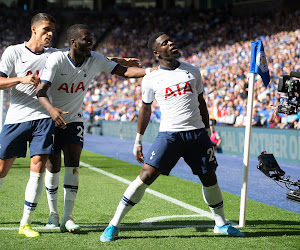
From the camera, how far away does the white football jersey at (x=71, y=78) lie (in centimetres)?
549

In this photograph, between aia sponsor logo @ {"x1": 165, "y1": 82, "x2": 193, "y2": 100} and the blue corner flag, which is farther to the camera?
the blue corner flag

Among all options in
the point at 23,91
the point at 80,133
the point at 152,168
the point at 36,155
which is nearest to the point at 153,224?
the point at 152,168

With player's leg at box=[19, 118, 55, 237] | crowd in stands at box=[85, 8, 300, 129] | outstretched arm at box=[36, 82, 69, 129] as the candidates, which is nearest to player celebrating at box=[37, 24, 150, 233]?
outstretched arm at box=[36, 82, 69, 129]

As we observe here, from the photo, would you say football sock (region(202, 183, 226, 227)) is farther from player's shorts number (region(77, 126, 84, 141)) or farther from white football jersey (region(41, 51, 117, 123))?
white football jersey (region(41, 51, 117, 123))

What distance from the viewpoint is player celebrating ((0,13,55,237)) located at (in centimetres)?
545

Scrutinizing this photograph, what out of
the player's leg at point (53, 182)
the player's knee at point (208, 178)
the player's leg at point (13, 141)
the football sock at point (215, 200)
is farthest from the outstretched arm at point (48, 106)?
the football sock at point (215, 200)

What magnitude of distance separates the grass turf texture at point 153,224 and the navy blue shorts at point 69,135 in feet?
3.21

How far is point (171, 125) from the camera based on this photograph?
534cm

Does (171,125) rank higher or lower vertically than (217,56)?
lower

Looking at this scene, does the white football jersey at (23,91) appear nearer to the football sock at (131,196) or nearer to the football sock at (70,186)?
the football sock at (70,186)

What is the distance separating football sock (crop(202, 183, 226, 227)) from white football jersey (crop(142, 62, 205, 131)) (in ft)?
2.31

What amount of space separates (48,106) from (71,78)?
0.55 meters

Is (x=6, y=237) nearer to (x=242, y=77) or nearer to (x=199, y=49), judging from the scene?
(x=242, y=77)

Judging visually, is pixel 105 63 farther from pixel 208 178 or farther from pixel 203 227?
pixel 203 227
